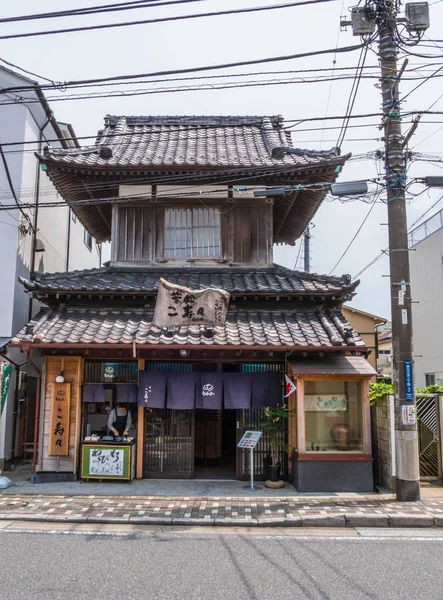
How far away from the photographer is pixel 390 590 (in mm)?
5555

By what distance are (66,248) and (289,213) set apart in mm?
9055

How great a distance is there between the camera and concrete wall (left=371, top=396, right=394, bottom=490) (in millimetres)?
10586

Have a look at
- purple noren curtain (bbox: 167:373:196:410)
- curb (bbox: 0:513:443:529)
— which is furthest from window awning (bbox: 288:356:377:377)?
curb (bbox: 0:513:443:529)

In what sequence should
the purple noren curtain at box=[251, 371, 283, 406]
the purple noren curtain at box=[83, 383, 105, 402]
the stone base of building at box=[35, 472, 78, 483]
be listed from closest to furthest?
the stone base of building at box=[35, 472, 78, 483], the purple noren curtain at box=[251, 371, 283, 406], the purple noren curtain at box=[83, 383, 105, 402]

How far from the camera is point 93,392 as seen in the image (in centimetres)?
1162

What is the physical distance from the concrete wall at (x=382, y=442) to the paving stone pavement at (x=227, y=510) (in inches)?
37.7

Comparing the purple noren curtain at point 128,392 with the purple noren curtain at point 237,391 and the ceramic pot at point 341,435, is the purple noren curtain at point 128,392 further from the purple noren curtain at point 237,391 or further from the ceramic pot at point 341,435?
the ceramic pot at point 341,435

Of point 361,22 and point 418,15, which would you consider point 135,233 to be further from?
point 418,15

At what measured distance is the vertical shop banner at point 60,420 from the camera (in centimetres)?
1124

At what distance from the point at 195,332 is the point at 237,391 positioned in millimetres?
1652

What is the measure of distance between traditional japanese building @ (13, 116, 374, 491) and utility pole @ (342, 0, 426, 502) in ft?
3.97

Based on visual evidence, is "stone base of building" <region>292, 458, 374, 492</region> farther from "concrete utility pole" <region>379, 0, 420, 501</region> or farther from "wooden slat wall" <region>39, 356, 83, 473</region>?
"wooden slat wall" <region>39, 356, 83, 473</region>

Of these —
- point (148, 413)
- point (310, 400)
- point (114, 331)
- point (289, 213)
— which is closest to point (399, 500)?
point (310, 400)

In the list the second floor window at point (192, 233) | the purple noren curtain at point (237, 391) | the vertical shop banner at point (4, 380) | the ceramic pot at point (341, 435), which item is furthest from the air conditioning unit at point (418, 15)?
the vertical shop banner at point (4, 380)
